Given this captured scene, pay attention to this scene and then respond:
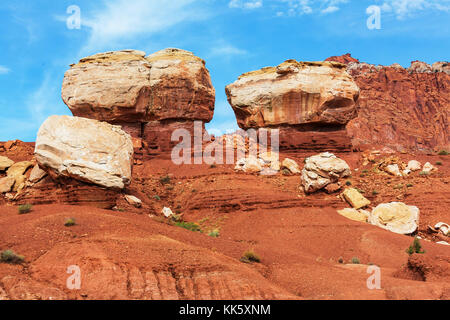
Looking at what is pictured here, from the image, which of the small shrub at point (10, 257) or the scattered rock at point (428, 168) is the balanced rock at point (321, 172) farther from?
the small shrub at point (10, 257)

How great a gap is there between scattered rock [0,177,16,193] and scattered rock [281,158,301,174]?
16985 mm

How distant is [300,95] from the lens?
3422 cm

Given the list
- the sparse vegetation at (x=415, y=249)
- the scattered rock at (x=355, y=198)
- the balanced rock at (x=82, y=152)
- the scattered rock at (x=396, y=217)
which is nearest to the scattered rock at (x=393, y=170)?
the scattered rock at (x=355, y=198)

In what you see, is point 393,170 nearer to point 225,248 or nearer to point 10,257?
point 225,248

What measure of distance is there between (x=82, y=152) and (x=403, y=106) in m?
79.3

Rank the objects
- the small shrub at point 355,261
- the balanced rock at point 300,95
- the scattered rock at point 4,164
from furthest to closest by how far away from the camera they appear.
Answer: the balanced rock at point 300,95 < the scattered rock at point 4,164 < the small shrub at point 355,261

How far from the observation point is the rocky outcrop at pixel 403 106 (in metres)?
79.6

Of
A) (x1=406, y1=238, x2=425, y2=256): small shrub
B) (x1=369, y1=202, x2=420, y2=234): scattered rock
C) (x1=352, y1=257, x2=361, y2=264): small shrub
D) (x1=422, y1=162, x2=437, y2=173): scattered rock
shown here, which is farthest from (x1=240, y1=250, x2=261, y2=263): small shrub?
(x1=422, y1=162, x2=437, y2=173): scattered rock

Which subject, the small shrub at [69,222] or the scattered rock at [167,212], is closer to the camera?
the small shrub at [69,222]

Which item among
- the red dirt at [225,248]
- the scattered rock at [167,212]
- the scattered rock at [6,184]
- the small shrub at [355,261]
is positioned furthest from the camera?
the scattered rock at [167,212]

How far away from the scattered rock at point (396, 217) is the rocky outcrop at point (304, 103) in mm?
10929

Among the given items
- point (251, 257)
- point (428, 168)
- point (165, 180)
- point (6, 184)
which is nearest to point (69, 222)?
point (251, 257)

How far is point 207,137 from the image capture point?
35.1 meters
